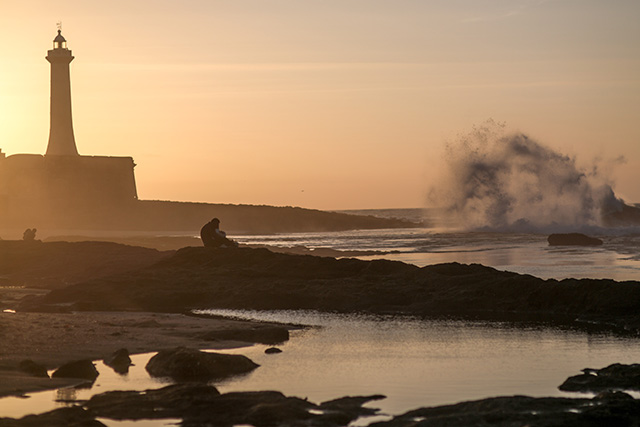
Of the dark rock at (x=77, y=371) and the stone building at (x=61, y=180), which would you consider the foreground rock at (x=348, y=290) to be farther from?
the stone building at (x=61, y=180)

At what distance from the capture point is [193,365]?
380 inches

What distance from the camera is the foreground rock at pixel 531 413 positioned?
7.11m

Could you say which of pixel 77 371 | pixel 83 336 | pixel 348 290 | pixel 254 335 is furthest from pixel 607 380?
pixel 348 290

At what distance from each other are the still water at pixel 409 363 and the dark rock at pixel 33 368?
61cm

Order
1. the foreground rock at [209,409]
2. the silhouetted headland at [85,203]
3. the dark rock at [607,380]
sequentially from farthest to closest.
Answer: the silhouetted headland at [85,203], the dark rock at [607,380], the foreground rock at [209,409]

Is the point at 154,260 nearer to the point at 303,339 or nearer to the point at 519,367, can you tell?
the point at 303,339

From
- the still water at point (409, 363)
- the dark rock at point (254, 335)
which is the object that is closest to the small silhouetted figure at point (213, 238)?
the still water at point (409, 363)

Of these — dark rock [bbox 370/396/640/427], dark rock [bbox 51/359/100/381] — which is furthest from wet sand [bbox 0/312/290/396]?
dark rock [bbox 370/396/640/427]

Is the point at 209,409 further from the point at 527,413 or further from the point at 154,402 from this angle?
the point at 527,413

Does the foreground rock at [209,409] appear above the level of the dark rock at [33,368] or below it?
below

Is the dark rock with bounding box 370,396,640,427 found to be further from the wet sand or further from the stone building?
the stone building

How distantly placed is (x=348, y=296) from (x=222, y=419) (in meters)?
8.86

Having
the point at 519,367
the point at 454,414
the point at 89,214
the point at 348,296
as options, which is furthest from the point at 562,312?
the point at 89,214

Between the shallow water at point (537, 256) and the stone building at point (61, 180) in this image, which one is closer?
the shallow water at point (537, 256)
